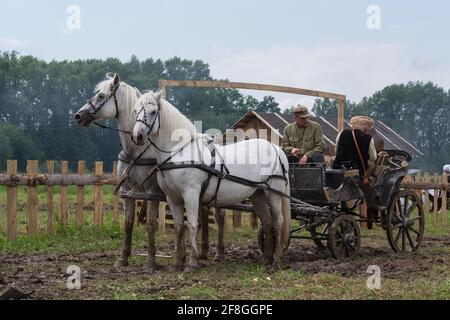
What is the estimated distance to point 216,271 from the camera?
8102 mm

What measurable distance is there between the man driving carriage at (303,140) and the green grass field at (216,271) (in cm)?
142

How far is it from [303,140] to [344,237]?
1470 mm

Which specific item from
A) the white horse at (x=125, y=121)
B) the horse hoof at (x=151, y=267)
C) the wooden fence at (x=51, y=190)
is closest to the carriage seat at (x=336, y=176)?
the white horse at (x=125, y=121)

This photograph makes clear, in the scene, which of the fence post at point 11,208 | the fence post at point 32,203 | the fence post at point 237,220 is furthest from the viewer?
the fence post at point 237,220

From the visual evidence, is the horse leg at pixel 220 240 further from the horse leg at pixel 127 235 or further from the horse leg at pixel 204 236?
the horse leg at pixel 127 235

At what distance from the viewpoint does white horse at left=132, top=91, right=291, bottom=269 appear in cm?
789

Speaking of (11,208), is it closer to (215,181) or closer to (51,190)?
(51,190)

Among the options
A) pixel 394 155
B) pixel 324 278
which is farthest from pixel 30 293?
pixel 394 155

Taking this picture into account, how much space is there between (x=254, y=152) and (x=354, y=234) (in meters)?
2.02

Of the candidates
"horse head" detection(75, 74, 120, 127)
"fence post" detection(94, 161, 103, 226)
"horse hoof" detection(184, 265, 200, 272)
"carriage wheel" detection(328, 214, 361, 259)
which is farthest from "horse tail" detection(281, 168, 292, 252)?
"fence post" detection(94, 161, 103, 226)

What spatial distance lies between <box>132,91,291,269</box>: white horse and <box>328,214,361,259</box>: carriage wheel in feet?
2.14

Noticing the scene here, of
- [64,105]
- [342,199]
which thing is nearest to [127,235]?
[342,199]

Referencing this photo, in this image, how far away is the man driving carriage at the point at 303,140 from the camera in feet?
31.7

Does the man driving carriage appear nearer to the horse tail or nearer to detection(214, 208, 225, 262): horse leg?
the horse tail
